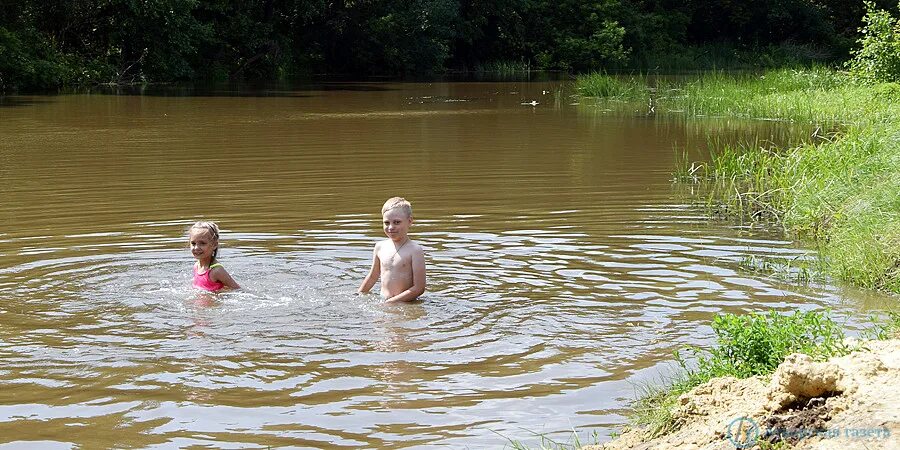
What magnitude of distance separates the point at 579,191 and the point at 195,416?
916 cm

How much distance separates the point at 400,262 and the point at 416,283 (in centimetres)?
20

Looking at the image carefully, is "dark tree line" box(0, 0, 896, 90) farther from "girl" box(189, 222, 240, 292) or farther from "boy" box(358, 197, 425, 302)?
"boy" box(358, 197, 425, 302)

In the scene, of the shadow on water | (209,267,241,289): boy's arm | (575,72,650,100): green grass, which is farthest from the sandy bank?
the shadow on water

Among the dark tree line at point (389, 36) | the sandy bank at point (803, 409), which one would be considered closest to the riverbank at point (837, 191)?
the sandy bank at point (803, 409)

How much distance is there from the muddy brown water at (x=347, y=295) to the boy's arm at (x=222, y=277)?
8.4 inches

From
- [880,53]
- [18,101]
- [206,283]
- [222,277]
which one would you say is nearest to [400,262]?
[222,277]

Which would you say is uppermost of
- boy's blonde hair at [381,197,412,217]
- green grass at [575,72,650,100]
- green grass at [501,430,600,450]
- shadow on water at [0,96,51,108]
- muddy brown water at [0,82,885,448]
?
green grass at [575,72,650,100]

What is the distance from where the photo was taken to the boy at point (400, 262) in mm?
8805

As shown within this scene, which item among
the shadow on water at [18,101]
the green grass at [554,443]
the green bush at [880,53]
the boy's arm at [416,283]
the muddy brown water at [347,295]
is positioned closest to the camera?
the green grass at [554,443]

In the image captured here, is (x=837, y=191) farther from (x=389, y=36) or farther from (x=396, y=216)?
(x=389, y=36)

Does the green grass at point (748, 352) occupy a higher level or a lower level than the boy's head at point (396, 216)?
lower

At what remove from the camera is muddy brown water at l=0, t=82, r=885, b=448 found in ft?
20.1

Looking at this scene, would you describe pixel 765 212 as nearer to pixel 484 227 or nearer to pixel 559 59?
pixel 484 227

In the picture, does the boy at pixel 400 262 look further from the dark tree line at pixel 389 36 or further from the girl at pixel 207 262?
the dark tree line at pixel 389 36
